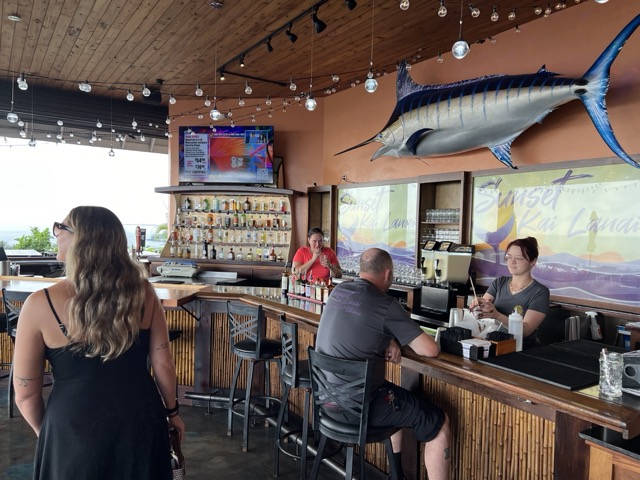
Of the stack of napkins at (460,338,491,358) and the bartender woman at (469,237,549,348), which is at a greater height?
the bartender woman at (469,237,549,348)

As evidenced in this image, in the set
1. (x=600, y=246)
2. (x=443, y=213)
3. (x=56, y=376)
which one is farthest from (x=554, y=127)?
(x=56, y=376)

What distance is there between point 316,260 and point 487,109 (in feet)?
7.39

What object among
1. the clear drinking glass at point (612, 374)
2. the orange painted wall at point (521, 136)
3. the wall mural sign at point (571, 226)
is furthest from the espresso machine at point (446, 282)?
the clear drinking glass at point (612, 374)

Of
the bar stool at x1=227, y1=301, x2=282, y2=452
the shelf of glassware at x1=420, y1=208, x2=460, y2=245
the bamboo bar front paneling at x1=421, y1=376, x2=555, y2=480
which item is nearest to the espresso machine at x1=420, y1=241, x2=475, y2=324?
the shelf of glassware at x1=420, y1=208, x2=460, y2=245

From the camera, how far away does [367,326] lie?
222cm

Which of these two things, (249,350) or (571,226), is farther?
(571,226)

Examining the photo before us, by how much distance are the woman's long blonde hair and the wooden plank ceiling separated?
354 centimetres

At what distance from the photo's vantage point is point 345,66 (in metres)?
6.14

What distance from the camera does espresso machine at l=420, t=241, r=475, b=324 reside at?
471 cm

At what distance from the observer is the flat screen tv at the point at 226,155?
24.5 ft

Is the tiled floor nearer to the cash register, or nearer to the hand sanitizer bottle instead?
the hand sanitizer bottle

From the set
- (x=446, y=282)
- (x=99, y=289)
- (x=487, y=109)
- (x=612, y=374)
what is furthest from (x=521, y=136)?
(x=99, y=289)

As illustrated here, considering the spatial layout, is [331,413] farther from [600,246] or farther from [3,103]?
[3,103]

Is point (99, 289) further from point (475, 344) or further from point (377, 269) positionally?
point (475, 344)
